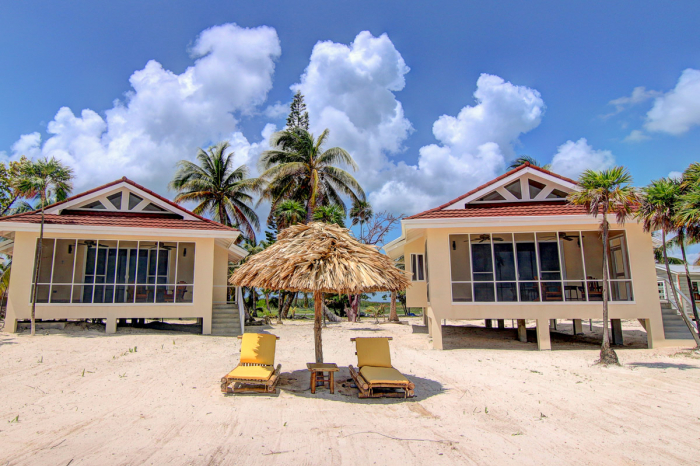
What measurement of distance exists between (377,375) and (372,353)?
696 millimetres

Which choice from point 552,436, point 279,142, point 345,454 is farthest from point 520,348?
point 279,142

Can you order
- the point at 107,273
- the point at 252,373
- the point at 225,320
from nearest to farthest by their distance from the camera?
the point at 252,373 < the point at 107,273 < the point at 225,320

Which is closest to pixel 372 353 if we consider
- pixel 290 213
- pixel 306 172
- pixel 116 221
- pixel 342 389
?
pixel 342 389

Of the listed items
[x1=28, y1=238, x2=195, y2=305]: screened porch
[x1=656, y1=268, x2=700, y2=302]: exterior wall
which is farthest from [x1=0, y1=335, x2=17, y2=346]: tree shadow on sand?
[x1=656, y1=268, x2=700, y2=302]: exterior wall

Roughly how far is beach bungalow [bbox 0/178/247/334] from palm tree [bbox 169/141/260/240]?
1001 centimetres

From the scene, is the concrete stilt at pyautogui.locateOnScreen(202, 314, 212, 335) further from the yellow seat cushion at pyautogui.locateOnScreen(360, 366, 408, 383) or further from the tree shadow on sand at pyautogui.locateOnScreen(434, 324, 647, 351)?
the yellow seat cushion at pyautogui.locateOnScreen(360, 366, 408, 383)

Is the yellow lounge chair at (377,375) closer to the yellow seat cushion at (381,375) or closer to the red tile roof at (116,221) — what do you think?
the yellow seat cushion at (381,375)

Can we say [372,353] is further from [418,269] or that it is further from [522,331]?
[418,269]

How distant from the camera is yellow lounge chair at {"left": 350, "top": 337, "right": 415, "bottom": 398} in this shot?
7191mm

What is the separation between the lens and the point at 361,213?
98.1 ft

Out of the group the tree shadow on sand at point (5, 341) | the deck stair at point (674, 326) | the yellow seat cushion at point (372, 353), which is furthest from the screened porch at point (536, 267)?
the tree shadow on sand at point (5, 341)

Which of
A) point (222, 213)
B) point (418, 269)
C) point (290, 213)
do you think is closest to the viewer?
point (418, 269)

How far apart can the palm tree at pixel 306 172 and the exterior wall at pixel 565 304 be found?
14.5 m

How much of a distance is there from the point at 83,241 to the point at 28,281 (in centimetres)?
238
